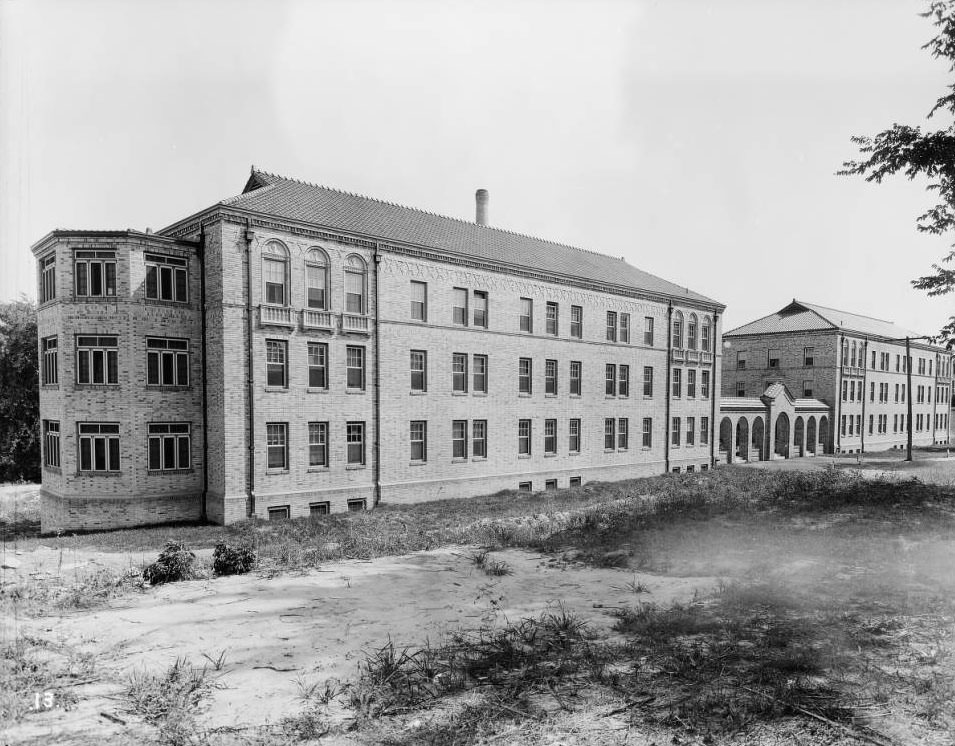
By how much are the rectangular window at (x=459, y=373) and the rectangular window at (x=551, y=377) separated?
218 inches

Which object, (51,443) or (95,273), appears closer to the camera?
(95,273)

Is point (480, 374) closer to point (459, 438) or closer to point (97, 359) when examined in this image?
point (459, 438)

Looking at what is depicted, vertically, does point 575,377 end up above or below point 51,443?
above

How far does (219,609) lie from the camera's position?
1043 cm

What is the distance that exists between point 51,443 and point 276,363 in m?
9.10

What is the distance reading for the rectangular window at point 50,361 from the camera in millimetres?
21734

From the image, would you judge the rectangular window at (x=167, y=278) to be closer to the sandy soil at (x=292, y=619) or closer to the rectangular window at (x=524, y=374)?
the sandy soil at (x=292, y=619)

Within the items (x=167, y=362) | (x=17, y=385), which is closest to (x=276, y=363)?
(x=167, y=362)

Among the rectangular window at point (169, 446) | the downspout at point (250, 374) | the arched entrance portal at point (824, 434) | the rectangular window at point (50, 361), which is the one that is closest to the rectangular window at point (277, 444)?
the downspout at point (250, 374)

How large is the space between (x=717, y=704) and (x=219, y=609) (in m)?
8.28

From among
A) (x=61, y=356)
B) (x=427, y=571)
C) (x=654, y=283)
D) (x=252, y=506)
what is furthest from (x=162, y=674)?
(x=654, y=283)

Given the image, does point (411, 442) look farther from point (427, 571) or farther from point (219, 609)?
point (219, 609)

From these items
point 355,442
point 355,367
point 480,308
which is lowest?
point 355,442

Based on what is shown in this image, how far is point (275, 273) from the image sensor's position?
72.6 feet
